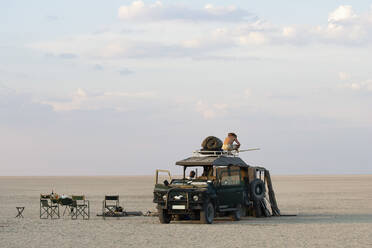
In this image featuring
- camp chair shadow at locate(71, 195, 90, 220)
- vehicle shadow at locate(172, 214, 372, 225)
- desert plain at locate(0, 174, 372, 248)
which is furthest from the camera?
camp chair shadow at locate(71, 195, 90, 220)

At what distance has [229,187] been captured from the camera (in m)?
25.4

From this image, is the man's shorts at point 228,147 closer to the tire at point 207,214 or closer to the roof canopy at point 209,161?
the roof canopy at point 209,161

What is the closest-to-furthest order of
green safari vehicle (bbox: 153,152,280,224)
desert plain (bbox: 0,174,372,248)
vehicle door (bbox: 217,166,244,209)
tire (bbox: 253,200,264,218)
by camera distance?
desert plain (bbox: 0,174,372,248) < green safari vehicle (bbox: 153,152,280,224) < vehicle door (bbox: 217,166,244,209) < tire (bbox: 253,200,264,218)

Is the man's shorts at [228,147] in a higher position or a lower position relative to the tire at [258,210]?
higher

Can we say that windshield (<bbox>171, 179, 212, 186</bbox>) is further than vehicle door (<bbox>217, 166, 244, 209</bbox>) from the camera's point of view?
No

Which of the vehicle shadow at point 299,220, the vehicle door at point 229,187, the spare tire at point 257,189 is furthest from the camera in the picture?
the spare tire at point 257,189

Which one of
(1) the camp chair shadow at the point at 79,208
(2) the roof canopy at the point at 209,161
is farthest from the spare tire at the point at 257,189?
(1) the camp chair shadow at the point at 79,208

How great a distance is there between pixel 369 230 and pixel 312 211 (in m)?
10.5

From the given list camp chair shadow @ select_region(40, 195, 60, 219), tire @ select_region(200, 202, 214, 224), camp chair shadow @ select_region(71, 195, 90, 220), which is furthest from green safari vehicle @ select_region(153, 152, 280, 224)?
camp chair shadow @ select_region(40, 195, 60, 219)

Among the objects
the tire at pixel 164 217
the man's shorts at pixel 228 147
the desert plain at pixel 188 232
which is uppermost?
the man's shorts at pixel 228 147

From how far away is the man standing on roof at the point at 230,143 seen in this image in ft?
90.7

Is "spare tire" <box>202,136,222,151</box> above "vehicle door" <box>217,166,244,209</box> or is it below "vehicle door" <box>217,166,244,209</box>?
above

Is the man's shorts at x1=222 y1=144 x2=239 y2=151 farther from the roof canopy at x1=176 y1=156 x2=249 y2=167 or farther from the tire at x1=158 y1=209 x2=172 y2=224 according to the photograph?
the tire at x1=158 y1=209 x2=172 y2=224

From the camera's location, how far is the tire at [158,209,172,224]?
2450 cm
